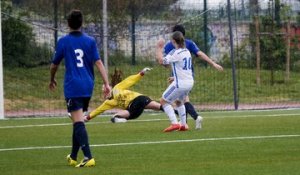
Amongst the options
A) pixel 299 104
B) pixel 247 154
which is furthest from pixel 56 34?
pixel 247 154

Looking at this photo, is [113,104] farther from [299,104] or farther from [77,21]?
[299,104]

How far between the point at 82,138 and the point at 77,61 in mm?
951

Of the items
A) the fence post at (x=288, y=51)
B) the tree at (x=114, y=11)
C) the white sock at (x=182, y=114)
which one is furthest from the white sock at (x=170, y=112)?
the fence post at (x=288, y=51)

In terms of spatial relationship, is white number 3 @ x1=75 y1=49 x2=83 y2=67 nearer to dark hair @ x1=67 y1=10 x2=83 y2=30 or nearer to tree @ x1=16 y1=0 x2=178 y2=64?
dark hair @ x1=67 y1=10 x2=83 y2=30

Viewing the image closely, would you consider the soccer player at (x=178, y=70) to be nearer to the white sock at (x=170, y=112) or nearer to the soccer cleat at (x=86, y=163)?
the white sock at (x=170, y=112)

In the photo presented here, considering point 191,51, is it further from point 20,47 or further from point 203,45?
point 203,45

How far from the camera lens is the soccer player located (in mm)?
16844

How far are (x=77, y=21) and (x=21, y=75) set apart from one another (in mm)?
15770

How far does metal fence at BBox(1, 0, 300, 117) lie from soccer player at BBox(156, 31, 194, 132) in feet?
26.1

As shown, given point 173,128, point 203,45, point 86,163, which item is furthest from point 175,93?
point 203,45

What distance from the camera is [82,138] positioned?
1195 centimetres

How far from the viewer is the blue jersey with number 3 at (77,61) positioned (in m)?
12.0

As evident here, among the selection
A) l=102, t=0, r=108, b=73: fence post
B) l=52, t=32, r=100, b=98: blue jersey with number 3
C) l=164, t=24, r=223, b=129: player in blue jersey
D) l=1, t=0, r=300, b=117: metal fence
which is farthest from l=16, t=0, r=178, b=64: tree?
l=52, t=32, r=100, b=98: blue jersey with number 3

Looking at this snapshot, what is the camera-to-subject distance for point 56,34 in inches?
1021
